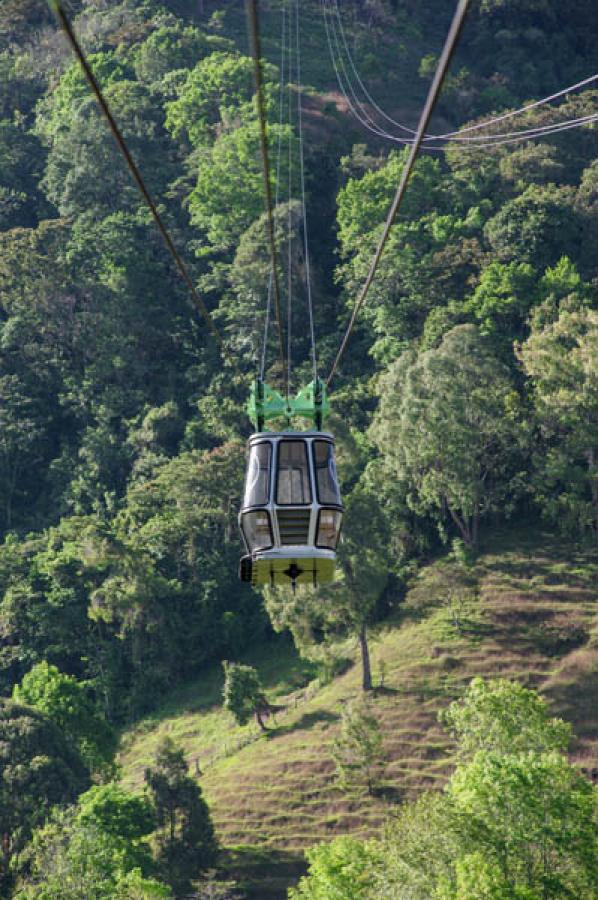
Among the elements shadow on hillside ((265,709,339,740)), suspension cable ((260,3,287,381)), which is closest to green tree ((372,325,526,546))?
suspension cable ((260,3,287,381))

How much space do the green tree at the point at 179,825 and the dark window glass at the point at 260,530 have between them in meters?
27.0

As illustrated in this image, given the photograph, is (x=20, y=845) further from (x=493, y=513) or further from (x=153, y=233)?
(x=153, y=233)

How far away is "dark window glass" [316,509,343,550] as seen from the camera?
17953mm

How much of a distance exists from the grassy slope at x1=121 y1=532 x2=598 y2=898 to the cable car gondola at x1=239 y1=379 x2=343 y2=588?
27.0 meters

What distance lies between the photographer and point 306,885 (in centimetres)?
3372

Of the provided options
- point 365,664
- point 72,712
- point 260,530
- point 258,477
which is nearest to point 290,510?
point 260,530

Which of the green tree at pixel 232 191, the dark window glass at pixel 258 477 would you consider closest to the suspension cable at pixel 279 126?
the green tree at pixel 232 191

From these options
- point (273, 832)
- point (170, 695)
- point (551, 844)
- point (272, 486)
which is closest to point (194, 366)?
point (170, 695)

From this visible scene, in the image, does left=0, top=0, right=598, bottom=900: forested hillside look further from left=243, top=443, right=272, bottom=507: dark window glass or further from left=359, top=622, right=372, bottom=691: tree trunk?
left=243, top=443, right=272, bottom=507: dark window glass

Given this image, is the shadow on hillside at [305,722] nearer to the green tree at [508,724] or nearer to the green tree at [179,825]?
the green tree at [179,825]

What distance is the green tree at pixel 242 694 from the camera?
52.1 m

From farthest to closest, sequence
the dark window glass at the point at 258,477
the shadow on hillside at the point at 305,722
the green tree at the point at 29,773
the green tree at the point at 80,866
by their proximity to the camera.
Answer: the shadow on hillside at the point at 305,722, the green tree at the point at 29,773, the green tree at the point at 80,866, the dark window glass at the point at 258,477

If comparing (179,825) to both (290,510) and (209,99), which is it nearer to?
(290,510)

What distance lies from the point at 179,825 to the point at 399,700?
402 inches
